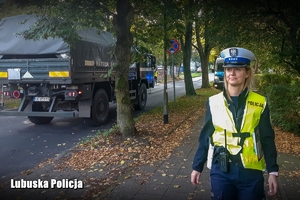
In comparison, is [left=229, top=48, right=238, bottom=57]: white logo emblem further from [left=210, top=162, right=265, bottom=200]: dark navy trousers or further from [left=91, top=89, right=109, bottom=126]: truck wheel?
[left=91, top=89, right=109, bottom=126]: truck wheel

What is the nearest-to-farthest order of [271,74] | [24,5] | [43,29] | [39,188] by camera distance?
[39,188] → [24,5] → [43,29] → [271,74]

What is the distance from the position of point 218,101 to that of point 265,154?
1.80ft

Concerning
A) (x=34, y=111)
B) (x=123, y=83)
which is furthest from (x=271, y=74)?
(x=34, y=111)

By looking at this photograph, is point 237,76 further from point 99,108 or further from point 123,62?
point 99,108

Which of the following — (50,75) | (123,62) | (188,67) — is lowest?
(50,75)

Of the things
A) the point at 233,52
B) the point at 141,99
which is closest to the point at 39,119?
the point at 141,99

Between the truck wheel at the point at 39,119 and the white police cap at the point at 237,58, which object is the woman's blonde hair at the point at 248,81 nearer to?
the white police cap at the point at 237,58

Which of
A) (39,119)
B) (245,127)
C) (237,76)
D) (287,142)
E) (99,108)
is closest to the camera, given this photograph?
(245,127)

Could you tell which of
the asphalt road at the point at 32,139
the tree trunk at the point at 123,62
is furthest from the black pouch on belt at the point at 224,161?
the tree trunk at the point at 123,62

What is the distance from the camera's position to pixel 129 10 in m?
7.29

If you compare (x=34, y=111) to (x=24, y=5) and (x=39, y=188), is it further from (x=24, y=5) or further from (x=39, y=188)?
(x=39, y=188)

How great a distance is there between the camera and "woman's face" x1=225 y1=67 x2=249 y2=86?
2.61 meters

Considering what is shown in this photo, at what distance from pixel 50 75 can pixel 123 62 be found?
2.72 meters

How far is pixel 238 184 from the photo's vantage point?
2502 millimetres
